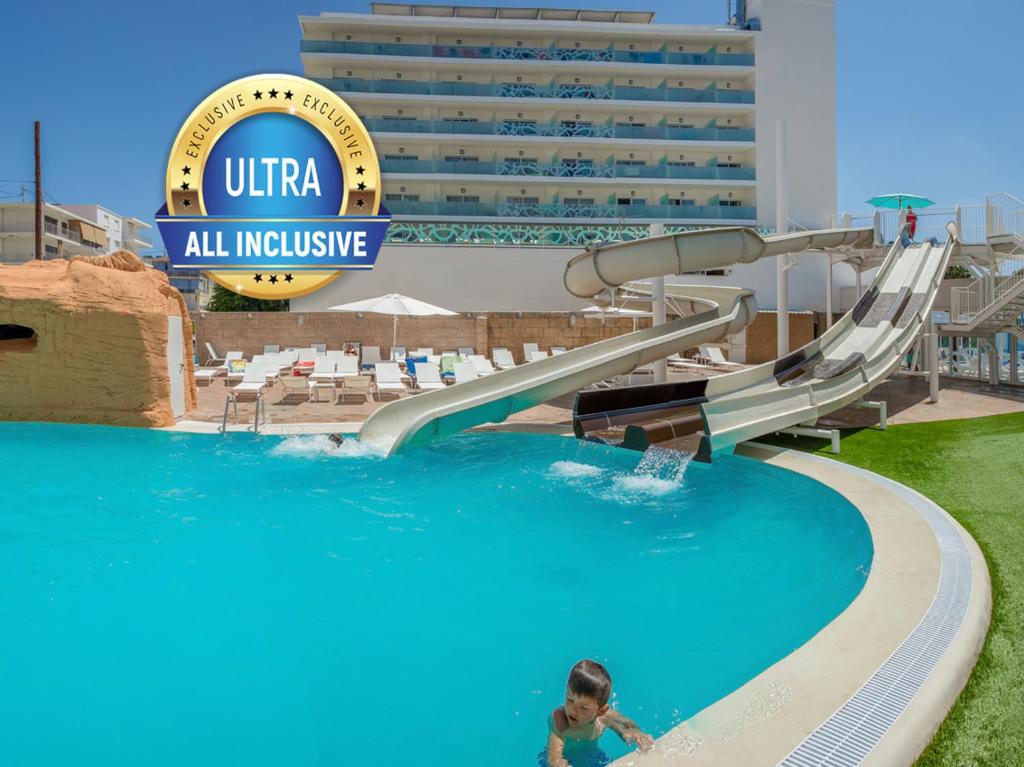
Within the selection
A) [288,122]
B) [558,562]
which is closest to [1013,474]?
Result: [558,562]

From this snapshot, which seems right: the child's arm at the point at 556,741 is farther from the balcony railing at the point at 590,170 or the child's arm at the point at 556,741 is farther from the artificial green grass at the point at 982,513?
the balcony railing at the point at 590,170

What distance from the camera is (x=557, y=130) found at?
32.4m

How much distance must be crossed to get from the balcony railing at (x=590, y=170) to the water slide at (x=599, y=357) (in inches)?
839

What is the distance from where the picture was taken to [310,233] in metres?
15.8

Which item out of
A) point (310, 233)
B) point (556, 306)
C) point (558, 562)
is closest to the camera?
point (558, 562)

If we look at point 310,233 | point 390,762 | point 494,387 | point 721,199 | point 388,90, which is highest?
point 388,90

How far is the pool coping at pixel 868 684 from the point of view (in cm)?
271

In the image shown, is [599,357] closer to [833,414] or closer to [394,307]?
[833,414]

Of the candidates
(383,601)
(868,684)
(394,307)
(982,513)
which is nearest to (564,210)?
(394,307)

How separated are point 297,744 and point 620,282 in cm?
875

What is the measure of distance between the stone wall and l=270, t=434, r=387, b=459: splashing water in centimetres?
1091

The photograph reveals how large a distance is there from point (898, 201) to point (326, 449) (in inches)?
802

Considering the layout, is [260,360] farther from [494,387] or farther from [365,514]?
[365,514]

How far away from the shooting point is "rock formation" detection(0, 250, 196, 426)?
11719 mm
